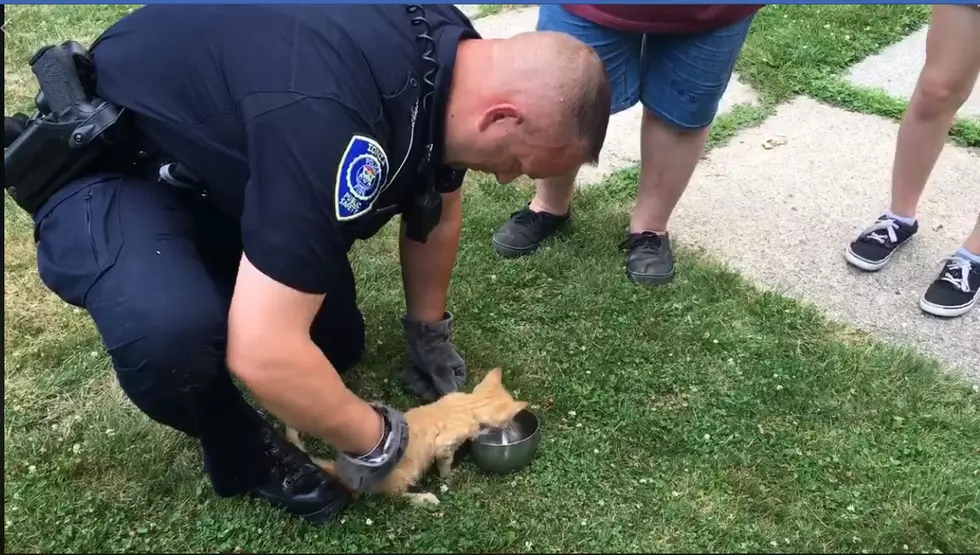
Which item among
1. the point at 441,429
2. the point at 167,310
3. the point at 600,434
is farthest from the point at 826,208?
the point at 167,310

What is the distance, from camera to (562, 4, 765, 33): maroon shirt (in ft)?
8.87

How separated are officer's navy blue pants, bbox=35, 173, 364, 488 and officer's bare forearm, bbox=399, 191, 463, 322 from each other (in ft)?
1.90

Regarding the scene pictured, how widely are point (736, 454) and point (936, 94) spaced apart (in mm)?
1471

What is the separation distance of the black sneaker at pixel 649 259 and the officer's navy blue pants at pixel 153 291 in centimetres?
155

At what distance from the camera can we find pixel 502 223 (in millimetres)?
3488

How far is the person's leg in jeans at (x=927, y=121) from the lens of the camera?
2852mm


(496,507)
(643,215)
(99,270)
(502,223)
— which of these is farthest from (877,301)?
(99,270)

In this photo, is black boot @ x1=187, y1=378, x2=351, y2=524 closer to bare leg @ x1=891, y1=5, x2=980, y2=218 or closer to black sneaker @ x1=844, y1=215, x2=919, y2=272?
black sneaker @ x1=844, y1=215, x2=919, y2=272

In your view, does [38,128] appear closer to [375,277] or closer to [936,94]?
[375,277]

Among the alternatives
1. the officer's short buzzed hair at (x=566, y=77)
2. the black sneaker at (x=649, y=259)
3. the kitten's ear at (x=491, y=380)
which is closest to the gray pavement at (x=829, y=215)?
the black sneaker at (x=649, y=259)

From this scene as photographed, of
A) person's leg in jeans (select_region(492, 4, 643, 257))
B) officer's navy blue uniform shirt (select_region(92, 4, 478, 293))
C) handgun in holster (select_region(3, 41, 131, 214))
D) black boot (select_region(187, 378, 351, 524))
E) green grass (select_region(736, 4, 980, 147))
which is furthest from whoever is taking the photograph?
green grass (select_region(736, 4, 980, 147))

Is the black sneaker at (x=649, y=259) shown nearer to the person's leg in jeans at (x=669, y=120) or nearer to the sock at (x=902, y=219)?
the person's leg in jeans at (x=669, y=120)

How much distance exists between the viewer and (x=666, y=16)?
8.95ft

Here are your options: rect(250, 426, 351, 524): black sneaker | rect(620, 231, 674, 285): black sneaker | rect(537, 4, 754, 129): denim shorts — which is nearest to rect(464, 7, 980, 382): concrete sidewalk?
rect(620, 231, 674, 285): black sneaker
